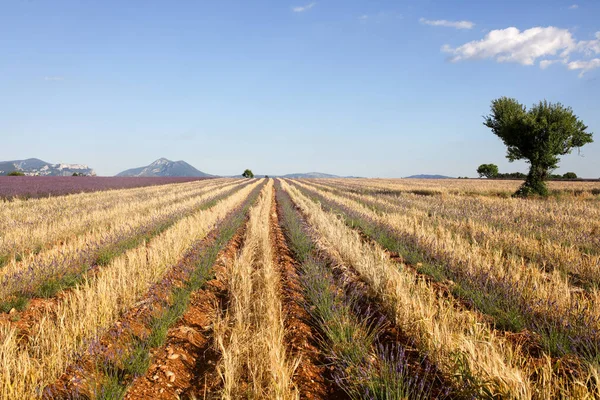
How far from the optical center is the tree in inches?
4887

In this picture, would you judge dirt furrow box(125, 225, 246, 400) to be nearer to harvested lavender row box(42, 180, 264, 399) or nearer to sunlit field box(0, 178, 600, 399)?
sunlit field box(0, 178, 600, 399)

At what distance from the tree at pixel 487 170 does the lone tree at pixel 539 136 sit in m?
109

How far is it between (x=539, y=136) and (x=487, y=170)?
115 metres

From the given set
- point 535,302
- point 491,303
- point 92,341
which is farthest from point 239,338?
point 535,302

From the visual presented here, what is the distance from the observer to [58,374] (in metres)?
3.48

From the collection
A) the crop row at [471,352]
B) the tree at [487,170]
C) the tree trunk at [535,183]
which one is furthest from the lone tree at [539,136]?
the tree at [487,170]

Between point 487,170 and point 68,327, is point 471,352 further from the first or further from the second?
point 487,170

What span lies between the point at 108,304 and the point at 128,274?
3.64ft

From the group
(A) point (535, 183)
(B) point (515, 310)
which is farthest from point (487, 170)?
(B) point (515, 310)

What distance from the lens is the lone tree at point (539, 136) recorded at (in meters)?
24.2

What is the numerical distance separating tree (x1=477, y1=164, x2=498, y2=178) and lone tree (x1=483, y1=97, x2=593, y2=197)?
10948cm

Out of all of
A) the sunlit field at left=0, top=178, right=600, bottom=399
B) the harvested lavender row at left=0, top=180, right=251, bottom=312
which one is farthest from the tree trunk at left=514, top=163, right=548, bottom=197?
the harvested lavender row at left=0, top=180, right=251, bottom=312

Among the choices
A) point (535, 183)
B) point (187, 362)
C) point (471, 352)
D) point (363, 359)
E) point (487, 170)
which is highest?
point (487, 170)

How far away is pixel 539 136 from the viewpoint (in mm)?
24641
